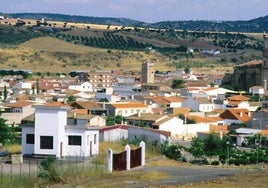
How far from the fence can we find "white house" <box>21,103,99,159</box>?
3.42m

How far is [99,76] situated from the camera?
11075 cm

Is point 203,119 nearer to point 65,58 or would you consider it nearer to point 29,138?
point 29,138

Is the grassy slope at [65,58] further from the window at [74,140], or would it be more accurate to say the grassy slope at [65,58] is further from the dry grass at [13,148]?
the window at [74,140]

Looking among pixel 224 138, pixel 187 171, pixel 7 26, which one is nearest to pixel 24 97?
pixel 224 138

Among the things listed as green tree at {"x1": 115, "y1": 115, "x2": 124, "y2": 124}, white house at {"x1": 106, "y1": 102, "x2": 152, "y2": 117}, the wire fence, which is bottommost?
the wire fence

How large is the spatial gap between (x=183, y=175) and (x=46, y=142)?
8.50 meters

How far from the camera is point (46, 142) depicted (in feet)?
118

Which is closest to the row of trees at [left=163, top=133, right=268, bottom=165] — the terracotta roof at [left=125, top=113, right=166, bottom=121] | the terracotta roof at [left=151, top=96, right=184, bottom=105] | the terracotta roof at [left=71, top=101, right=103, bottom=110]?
the terracotta roof at [left=125, top=113, right=166, bottom=121]

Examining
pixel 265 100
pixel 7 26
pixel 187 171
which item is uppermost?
pixel 7 26

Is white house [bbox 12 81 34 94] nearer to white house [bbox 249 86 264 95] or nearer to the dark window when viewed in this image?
white house [bbox 249 86 264 95]

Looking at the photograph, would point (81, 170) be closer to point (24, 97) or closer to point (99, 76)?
point (24, 97)

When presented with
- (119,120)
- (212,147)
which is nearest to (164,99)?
(119,120)

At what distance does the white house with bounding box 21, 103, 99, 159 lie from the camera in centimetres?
3591

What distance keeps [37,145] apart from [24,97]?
37.8 metres
